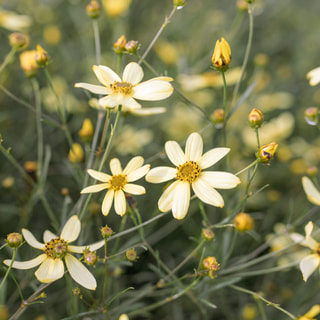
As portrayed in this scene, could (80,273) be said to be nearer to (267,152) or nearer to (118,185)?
(118,185)

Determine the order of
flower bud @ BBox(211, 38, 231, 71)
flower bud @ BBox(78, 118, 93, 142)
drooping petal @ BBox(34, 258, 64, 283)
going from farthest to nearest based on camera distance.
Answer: flower bud @ BBox(78, 118, 93, 142), flower bud @ BBox(211, 38, 231, 71), drooping petal @ BBox(34, 258, 64, 283)

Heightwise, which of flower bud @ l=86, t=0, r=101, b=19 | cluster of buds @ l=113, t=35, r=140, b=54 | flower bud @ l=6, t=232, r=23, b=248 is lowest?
flower bud @ l=6, t=232, r=23, b=248

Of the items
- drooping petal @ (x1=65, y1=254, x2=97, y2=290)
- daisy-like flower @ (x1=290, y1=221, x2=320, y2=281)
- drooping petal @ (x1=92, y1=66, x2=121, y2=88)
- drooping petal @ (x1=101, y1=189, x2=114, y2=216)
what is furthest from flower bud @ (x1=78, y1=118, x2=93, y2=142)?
daisy-like flower @ (x1=290, y1=221, x2=320, y2=281)

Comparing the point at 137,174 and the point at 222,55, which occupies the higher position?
the point at 222,55

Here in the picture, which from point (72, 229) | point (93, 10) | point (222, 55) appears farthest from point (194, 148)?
point (93, 10)

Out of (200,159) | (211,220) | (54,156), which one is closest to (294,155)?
(211,220)

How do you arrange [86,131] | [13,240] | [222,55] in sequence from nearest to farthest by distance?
[13,240]
[222,55]
[86,131]

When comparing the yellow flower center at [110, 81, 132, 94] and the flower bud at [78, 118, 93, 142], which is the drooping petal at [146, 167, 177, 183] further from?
the flower bud at [78, 118, 93, 142]

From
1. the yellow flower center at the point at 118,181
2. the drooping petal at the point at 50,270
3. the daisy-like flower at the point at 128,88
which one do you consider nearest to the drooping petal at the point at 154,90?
the daisy-like flower at the point at 128,88
